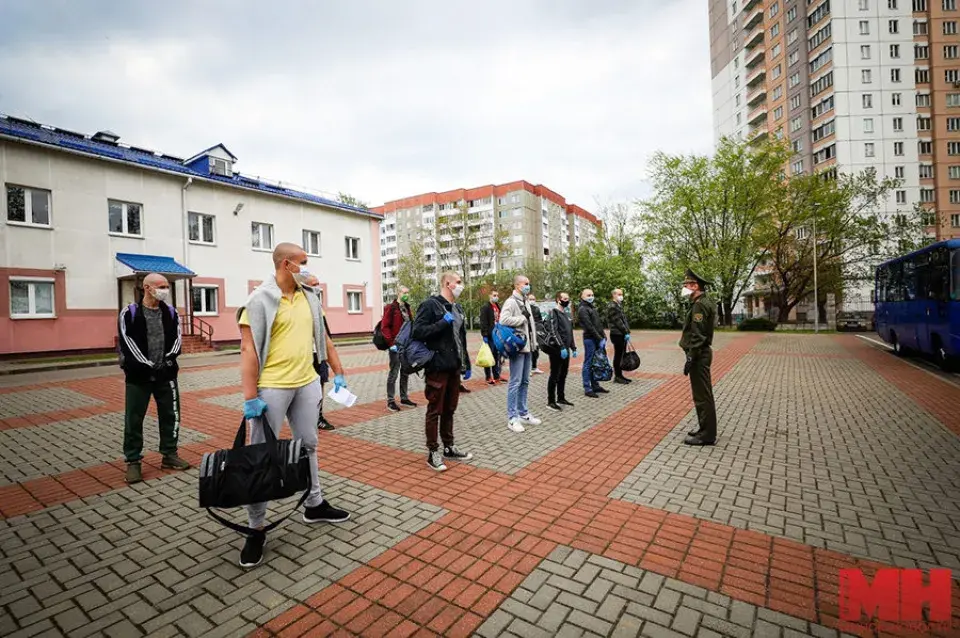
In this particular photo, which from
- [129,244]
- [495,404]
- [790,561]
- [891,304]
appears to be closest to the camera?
[790,561]

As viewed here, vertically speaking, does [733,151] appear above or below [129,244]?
above

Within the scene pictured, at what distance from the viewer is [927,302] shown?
12398mm

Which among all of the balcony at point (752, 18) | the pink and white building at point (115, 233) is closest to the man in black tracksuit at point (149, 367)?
the pink and white building at point (115, 233)

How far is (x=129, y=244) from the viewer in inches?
817

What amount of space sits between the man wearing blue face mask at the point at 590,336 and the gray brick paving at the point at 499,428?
0.25 meters

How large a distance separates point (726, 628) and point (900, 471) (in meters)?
3.77

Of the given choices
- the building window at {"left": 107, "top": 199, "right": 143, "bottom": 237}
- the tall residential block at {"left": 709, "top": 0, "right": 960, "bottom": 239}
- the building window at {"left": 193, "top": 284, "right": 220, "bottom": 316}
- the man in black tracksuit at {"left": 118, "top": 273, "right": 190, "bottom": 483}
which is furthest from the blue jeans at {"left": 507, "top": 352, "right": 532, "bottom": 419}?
the tall residential block at {"left": 709, "top": 0, "right": 960, "bottom": 239}

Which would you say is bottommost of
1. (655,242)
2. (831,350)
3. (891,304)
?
(831,350)

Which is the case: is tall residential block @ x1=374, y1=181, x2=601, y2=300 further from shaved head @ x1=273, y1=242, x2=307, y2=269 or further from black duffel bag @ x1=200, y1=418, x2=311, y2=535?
black duffel bag @ x1=200, y1=418, x2=311, y2=535

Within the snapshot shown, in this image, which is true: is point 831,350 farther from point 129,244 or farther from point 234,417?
point 129,244

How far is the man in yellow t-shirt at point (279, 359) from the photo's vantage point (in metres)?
3.13

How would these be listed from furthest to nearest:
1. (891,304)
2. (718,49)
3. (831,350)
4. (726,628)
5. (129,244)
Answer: (718,49), (129,244), (831,350), (891,304), (726,628)

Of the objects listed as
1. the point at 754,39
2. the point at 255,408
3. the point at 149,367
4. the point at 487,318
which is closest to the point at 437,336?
the point at 255,408

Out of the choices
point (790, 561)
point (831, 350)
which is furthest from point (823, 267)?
point (790, 561)
